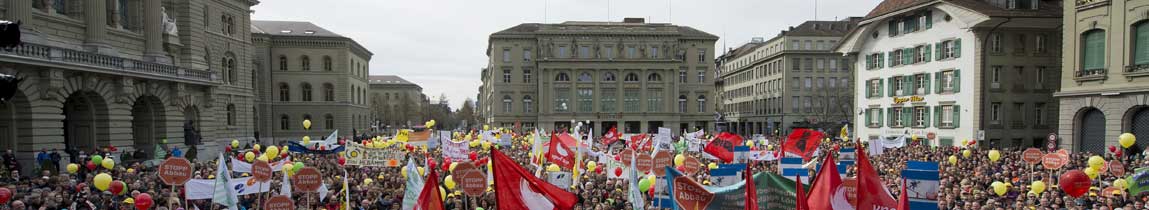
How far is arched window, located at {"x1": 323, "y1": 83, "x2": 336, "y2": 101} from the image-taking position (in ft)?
178

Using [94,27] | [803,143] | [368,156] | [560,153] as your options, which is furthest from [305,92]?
[803,143]

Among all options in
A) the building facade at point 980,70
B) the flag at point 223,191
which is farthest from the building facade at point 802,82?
the flag at point 223,191

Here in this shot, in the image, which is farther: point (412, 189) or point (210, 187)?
point (210, 187)

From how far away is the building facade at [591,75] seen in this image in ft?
218

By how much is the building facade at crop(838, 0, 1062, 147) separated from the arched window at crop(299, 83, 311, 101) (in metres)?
41.5

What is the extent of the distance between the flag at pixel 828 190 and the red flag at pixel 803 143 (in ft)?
37.9

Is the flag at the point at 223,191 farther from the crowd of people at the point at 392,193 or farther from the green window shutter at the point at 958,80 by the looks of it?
the green window shutter at the point at 958,80

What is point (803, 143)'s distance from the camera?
2073cm

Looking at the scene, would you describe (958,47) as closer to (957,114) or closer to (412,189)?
(957,114)

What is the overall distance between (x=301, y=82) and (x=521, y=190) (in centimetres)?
4841

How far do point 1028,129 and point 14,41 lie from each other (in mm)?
40250

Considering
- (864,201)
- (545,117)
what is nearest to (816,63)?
(545,117)

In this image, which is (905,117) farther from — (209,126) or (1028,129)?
(209,126)

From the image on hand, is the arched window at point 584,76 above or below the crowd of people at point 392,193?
above
